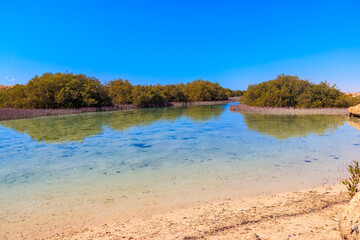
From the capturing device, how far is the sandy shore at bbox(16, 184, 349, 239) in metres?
3.66

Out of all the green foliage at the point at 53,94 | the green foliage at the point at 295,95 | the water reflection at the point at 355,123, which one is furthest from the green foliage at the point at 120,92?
the water reflection at the point at 355,123

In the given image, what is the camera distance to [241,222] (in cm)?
409

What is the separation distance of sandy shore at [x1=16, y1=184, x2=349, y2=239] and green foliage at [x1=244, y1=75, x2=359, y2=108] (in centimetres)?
3527

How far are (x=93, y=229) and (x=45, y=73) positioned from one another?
5168 centimetres

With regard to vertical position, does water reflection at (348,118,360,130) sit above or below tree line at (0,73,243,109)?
below

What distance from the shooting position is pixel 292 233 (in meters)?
3.57

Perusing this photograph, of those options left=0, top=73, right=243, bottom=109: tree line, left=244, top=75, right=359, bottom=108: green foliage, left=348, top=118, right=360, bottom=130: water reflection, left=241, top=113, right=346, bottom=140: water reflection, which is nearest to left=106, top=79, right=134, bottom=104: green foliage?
left=0, top=73, right=243, bottom=109: tree line

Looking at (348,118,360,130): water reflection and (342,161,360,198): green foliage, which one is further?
(348,118,360,130): water reflection

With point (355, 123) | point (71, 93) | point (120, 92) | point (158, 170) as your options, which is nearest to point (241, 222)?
point (158, 170)

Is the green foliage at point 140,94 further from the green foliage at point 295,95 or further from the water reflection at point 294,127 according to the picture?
the water reflection at point 294,127

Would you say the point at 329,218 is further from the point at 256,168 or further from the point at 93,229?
the point at 93,229

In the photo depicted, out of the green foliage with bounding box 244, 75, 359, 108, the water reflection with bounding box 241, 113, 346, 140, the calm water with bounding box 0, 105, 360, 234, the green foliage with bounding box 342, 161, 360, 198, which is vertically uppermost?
the green foliage with bounding box 244, 75, 359, 108

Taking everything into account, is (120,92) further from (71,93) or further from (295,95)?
(295,95)

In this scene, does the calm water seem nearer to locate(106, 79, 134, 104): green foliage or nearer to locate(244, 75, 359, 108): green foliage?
locate(244, 75, 359, 108): green foliage
